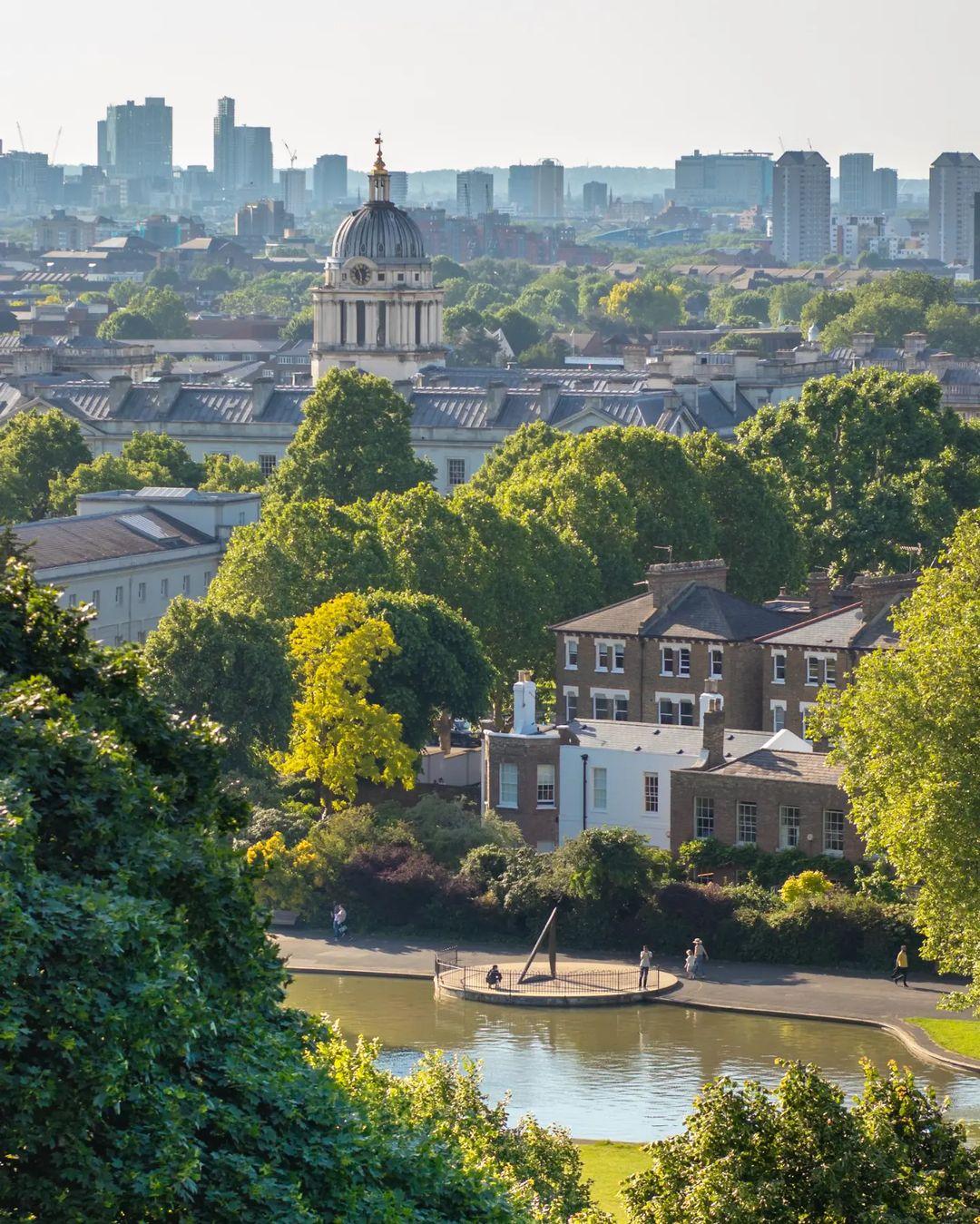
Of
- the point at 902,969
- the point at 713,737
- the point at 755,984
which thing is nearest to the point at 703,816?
the point at 713,737

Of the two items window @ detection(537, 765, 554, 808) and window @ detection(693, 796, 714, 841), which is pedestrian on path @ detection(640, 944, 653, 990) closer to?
window @ detection(693, 796, 714, 841)

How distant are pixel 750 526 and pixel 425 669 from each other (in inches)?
1213

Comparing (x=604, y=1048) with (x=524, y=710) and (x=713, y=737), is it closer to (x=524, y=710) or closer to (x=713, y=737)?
(x=713, y=737)

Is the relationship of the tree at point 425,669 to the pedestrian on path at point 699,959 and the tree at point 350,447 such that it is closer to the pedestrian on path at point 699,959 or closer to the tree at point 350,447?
the pedestrian on path at point 699,959

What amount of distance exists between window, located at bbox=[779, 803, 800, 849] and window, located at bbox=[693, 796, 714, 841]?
218cm

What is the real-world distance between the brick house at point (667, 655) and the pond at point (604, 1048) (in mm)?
20713

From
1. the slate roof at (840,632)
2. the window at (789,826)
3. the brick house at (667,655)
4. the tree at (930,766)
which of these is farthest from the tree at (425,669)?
the tree at (930,766)

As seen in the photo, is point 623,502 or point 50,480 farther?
point 50,480

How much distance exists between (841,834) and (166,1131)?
54.0 m

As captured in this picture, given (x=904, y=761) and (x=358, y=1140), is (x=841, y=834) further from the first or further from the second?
(x=358, y=1140)

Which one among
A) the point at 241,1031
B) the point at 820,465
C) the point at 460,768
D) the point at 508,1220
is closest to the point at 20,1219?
the point at 241,1031

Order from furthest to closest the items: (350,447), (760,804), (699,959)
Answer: (350,447), (760,804), (699,959)

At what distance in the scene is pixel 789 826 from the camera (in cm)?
8125

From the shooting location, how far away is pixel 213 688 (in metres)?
87.5
